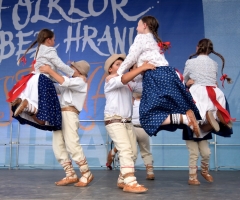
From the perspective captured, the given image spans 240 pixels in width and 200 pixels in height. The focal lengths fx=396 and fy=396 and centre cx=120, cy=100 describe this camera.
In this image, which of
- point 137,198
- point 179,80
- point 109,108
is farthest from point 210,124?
point 137,198

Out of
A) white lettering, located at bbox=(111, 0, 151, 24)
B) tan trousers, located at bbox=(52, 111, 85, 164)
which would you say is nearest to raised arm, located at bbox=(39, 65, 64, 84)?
tan trousers, located at bbox=(52, 111, 85, 164)

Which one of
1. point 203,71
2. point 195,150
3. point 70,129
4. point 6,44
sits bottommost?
point 195,150

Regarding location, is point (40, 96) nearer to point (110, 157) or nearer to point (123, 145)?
point (123, 145)

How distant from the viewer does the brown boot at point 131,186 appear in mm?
2564

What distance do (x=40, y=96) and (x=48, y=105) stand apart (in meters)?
0.09

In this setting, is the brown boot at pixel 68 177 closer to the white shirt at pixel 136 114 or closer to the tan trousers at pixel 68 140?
the tan trousers at pixel 68 140

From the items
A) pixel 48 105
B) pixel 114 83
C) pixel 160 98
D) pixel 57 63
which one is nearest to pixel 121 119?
pixel 114 83

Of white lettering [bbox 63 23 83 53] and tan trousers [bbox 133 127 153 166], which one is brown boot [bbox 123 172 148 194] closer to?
tan trousers [bbox 133 127 153 166]

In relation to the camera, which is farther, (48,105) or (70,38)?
(70,38)

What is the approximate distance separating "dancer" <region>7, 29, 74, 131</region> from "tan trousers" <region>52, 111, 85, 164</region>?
64 millimetres

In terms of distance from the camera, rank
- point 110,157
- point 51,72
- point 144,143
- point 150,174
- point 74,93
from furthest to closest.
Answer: point 110,157 → point 144,143 → point 150,174 → point 74,93 → point 51,72

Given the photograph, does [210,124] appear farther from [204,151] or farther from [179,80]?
[179,80]

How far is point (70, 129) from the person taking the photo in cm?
313

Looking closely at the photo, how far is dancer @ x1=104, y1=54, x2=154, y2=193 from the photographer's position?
8.84 ft
